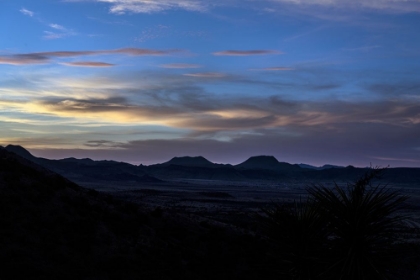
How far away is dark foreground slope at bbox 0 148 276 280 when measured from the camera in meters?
19.0

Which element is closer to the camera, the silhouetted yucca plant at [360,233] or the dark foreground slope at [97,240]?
the silhouetted yucca plant at [360,233]

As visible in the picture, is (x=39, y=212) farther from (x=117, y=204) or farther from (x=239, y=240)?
(x=239, y=240)

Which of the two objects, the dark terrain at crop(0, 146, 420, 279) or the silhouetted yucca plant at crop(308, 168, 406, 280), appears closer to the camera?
the silhouetted yucca plant at crop(308, 168, 406, 280)

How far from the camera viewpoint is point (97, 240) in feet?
73.7

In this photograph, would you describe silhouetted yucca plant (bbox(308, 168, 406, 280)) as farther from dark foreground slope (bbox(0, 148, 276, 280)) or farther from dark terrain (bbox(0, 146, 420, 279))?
dark foreground slope (bbox(0, 148, 276, 280))

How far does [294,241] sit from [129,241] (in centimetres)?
1440

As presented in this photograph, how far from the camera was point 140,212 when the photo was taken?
3069cm

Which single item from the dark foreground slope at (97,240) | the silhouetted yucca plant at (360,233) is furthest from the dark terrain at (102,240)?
the silhouetted yucca plant at (360,233)

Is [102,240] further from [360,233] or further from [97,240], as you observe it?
[360,233]

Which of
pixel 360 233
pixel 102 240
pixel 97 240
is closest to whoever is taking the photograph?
pixel 360 233

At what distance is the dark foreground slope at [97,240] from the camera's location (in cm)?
1903

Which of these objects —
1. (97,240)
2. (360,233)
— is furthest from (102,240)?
(360,233)

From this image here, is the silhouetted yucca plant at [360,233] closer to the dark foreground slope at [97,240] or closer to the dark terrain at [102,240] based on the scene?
the dark terrain at [102,240]

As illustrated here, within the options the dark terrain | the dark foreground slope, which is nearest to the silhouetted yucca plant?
the dark terrain
